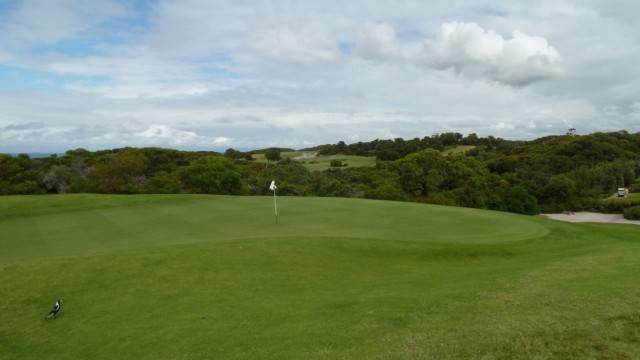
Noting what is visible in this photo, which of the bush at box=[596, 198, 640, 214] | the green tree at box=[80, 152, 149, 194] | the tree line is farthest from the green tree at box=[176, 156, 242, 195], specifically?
the bush at box=[596, 198, 640, 214]

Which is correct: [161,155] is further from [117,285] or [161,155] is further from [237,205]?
[117,285]

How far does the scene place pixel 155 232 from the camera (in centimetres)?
1892

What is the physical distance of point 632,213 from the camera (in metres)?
48.4

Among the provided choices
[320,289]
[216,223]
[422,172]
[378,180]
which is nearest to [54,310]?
[320,289]

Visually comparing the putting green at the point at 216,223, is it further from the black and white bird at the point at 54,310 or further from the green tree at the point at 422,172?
the green tree at the point at 422,172

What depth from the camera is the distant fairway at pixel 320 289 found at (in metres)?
7.39

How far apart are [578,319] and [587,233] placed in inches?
564

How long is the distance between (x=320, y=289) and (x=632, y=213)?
51745mm

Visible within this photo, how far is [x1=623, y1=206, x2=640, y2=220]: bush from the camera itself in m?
48.2

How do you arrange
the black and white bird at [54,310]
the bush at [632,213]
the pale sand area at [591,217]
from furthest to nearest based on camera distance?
the bush at [632,213], the pale sand area at [591,217], the black and white bird at [54,310]

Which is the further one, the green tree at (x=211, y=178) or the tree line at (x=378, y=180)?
the tree line at (x=378, y=180)

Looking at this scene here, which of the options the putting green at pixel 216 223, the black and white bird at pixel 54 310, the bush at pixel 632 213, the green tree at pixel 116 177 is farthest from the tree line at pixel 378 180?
the black and white bird at pixel 54 310

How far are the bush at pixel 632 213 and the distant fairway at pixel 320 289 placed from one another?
34.7 meters

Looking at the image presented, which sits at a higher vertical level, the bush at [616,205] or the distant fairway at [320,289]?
the distant fairway at [320,289]
